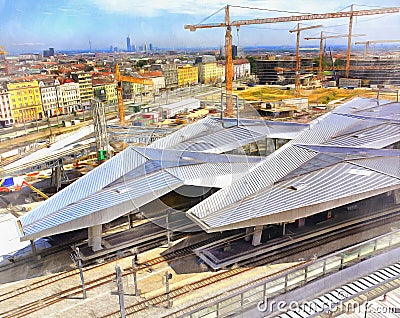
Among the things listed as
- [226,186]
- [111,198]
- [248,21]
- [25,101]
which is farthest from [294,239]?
[25,101]

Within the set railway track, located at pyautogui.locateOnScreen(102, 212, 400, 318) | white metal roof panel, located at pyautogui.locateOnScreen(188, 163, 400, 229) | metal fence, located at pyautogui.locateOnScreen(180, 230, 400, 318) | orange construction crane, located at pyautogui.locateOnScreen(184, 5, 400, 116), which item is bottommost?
railway track, located at pyautogui.locateOnScreen(102, 212, 400, 318)

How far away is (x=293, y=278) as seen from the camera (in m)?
2.38

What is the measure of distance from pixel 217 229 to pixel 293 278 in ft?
2.70

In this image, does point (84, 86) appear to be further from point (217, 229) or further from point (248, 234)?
point (217, 229)

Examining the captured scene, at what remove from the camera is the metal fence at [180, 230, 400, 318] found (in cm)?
216

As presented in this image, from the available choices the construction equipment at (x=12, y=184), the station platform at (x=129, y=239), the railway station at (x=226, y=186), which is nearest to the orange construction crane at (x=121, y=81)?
the construction equipment at (x=12, y=184)

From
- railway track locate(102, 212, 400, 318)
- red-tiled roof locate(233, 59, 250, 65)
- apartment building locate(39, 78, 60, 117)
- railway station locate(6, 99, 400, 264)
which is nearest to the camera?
railway track locate(102, 212, 400, 318)

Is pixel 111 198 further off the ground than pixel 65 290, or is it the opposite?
pixel 111 198

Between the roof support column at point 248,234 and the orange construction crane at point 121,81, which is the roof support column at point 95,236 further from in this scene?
the orange construction crane at point 121,81

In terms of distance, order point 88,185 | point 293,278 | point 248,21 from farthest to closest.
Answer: point 248,21 < point 88,185 < point 293,278

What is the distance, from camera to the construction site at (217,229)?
2383mm

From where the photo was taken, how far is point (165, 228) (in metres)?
3.88

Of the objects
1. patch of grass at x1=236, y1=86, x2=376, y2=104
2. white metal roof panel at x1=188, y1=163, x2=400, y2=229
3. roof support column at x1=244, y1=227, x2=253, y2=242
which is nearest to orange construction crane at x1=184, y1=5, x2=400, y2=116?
patch of grass at x1=236, y1=86, x2=376, y2=104

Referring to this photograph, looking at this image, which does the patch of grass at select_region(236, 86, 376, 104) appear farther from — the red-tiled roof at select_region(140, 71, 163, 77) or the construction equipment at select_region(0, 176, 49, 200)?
the construction equipment at select_region(0, 176, 49, 200)
